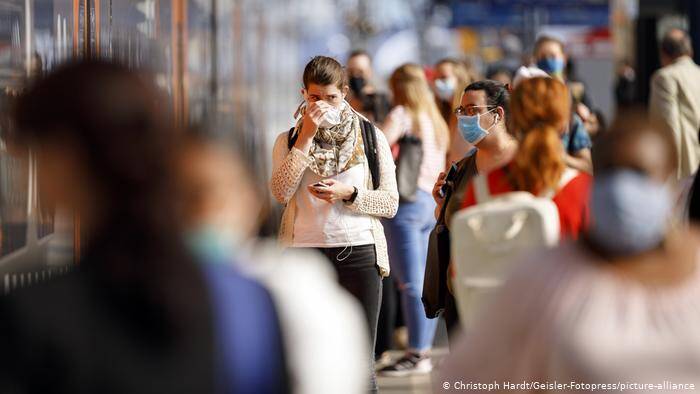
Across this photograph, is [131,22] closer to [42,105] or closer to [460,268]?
[460,268]

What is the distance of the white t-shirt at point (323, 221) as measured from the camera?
6074 millimetres

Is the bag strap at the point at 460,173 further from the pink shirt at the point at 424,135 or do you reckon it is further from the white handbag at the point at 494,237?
the pink shirt at the point at 424,135

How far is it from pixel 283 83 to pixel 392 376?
39.3 ft

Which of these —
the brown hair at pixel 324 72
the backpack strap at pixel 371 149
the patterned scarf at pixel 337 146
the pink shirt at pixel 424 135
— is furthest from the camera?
the pink shirt at pixel 424 135

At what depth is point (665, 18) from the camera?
25078 mm

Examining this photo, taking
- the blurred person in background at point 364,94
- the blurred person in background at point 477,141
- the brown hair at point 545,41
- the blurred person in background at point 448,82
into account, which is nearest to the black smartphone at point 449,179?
the blurred person in background at point 477,141

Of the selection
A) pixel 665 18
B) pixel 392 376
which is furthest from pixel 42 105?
pixel 665 18

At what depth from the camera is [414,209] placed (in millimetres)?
8406

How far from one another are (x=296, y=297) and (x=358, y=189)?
382 cm

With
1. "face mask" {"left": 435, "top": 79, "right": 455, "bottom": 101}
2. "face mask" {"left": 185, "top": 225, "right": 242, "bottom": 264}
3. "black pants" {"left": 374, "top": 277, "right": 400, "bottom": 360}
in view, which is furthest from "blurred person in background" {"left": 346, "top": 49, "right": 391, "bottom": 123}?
"face mask" {"left": 185, "top": 225, "right": 242, "bottom": 264}

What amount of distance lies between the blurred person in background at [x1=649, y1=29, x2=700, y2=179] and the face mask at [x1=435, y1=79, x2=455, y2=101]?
133cm

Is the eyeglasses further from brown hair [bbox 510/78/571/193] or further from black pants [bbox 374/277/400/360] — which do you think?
black pants [bbox 374/277/400/360]

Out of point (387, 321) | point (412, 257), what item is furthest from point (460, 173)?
point (387, 321)

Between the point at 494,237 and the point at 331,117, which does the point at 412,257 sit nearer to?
the point at 331,117
